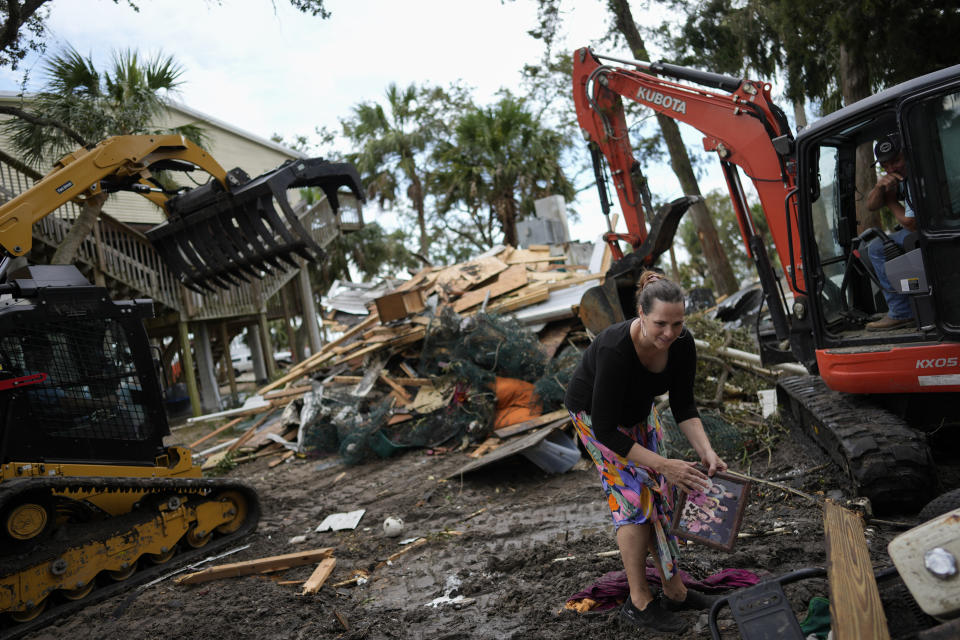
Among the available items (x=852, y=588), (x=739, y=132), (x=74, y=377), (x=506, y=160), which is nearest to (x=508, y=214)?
(x=506, y=160)

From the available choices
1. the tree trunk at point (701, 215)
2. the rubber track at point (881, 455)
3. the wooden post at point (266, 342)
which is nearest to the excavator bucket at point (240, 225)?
the rubber track at point (881, 455)

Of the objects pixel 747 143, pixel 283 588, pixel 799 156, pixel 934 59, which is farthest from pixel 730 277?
pixel 283 588

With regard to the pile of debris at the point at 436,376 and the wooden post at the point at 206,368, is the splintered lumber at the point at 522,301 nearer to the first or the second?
the pile of debris at the point at 436,376

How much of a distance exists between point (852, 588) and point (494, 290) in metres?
9.50

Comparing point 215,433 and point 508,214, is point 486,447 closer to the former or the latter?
point 215,433

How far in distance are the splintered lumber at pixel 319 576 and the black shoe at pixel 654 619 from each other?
241 cm

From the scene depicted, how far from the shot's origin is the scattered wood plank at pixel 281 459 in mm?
9789

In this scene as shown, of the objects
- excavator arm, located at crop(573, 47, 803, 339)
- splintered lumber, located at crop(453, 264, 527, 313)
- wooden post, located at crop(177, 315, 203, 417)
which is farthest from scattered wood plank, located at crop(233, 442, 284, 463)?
wooden post, located at crop(177, 315, 203, 417)

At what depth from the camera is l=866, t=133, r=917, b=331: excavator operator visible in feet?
13.7

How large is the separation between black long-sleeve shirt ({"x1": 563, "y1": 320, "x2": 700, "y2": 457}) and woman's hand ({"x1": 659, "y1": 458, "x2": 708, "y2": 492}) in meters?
0.19

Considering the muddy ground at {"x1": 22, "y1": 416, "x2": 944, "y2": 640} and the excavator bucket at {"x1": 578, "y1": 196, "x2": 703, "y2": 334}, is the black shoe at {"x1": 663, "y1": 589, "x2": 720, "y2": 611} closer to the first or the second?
the muddy ground at {"x1": 22, "y1": 416, "x2": 944, "y2": 640}

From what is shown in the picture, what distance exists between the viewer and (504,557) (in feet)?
16.3

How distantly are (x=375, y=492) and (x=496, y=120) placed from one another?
18451mm

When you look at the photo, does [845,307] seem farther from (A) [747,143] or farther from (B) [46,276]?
(B) [46,276]
